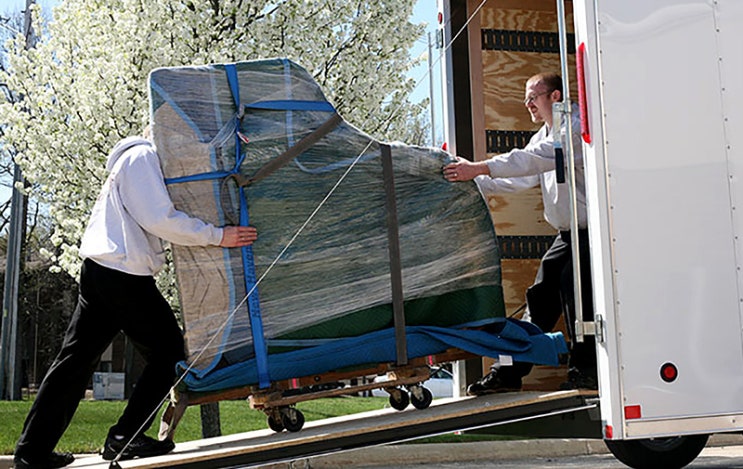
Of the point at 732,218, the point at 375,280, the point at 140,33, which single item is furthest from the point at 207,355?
the point at 140,33

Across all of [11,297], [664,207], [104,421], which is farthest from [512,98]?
[11,297]

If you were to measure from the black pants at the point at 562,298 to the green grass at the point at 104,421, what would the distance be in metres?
4.69

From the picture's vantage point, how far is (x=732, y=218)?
4188mm

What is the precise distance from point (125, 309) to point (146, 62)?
5.46 meters

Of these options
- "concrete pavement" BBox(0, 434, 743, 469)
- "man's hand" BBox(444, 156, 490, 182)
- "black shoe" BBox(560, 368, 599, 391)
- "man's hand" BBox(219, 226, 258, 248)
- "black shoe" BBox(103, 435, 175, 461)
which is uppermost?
"man's hand" BBox(444, 156, 490, 182)

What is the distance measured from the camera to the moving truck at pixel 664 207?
4.04m

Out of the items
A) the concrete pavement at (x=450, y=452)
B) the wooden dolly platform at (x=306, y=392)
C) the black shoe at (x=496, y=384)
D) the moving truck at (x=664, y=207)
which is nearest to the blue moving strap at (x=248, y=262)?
the wooden dolly platform at (x=306, y=392)

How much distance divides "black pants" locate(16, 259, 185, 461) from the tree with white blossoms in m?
4.78

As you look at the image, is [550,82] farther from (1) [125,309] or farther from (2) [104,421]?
Answer: (2) [104,421]

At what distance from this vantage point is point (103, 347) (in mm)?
4555

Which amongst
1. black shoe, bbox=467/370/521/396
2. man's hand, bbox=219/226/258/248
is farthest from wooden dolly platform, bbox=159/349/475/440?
man's hand, bbox=219/226/258/248

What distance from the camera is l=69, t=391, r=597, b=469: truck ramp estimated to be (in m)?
4.12

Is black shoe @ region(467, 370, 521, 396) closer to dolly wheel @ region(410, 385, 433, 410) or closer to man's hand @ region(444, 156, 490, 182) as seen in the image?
dolly wheel @ region(410, 385, 433, 410)

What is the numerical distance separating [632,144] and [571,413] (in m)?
1.26
